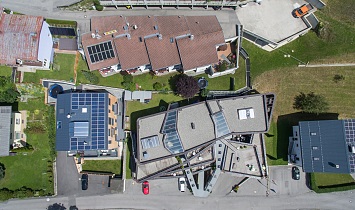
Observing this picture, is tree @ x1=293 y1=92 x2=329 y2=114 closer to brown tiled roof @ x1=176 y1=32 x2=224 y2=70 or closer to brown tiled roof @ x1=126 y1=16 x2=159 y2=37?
brown tiled roof @ x1=176 y1=32 x2=224 y2=70

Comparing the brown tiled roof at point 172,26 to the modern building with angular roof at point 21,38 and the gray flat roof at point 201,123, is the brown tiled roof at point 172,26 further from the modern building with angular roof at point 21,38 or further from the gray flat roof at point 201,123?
the modern building with angular roof at point 21,38

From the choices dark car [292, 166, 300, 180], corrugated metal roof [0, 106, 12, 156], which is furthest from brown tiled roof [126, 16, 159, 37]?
dark car [292, 166, 300, 180]

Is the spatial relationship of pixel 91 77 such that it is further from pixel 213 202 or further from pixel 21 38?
pixel 213 202

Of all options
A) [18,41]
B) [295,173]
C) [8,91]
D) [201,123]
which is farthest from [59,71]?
[295,173]

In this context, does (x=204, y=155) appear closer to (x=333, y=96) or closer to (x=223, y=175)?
(x=223, y=175)

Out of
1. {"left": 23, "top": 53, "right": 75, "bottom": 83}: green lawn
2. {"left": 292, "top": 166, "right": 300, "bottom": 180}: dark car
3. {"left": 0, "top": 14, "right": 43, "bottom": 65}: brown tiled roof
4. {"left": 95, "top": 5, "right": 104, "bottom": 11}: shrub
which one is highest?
{"left": 95, "top": 5, "right": 104, "bottom": 11}: shrub
